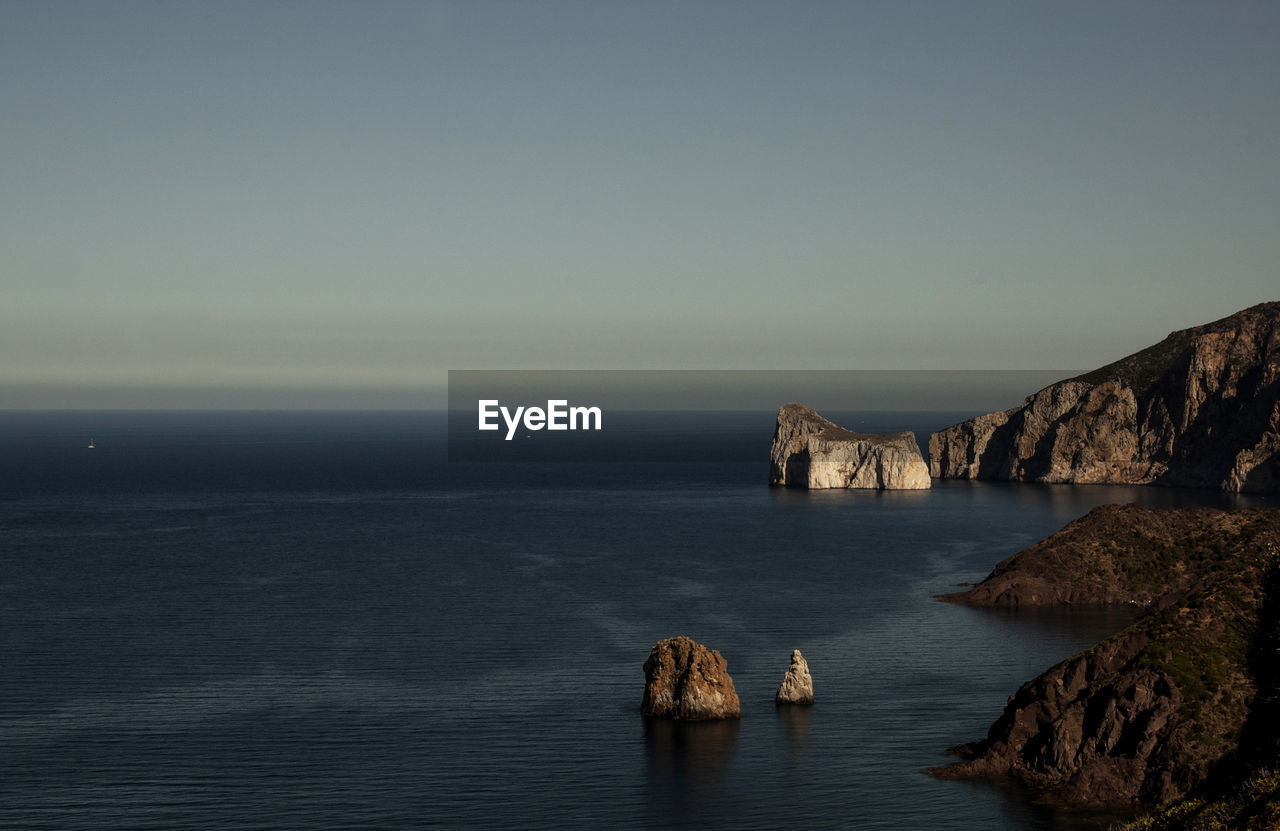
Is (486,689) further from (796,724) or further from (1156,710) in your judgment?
(1156,710)

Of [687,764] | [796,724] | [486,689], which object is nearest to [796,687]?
[796,724]

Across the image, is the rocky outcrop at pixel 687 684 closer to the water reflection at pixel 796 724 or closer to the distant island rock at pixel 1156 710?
the water reflection at pixel 796 724

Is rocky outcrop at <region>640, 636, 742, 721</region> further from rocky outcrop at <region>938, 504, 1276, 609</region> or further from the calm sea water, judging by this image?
rocky outcrop at <region>938, 504, 1276, 609</region>

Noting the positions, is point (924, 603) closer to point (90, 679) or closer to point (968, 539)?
point (968, 539)

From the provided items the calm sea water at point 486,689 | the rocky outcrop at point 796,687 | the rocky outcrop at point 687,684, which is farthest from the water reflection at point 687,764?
the rocky outcrop at point 796,687

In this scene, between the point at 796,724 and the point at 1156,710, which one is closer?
the point at 1156,710
